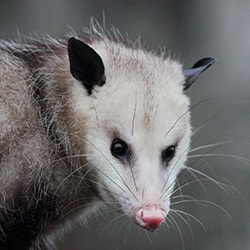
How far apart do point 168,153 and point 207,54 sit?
1.71 meters

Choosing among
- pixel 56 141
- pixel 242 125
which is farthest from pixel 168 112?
pixel 242 125

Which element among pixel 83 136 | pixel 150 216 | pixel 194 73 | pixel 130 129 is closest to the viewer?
pixel 150 216

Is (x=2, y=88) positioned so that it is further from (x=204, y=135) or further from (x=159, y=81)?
(x=204, y=135)

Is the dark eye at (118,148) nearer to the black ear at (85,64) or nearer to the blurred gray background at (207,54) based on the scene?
the black ear at (85,64)

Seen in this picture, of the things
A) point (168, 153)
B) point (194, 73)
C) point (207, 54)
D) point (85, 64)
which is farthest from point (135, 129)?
point (207, 54)

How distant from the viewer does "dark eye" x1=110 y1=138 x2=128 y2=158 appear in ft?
9.58

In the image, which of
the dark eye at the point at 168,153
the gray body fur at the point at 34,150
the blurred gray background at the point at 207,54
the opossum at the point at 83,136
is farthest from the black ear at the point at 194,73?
the blurred gray background at the point at 207,54

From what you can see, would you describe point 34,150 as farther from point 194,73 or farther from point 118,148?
point 194,73

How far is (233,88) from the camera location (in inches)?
181

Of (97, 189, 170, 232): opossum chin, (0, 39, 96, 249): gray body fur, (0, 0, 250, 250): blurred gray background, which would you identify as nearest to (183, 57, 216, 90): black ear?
(0, 39, 96, 249): gray body fur

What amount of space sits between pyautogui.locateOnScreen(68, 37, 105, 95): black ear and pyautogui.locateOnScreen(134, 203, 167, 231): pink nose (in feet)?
1.70

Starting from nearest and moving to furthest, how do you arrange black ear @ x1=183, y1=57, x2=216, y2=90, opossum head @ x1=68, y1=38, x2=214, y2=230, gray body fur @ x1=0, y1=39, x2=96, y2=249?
opossum head @ x1=68, y1=38, x2=214, y2=230 < gray body fur @ x1=0, y1=39, x2=96, y2=249 < black ear @ x1=183, y1=57, x2=216, y2=90

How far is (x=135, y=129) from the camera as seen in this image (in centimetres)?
292

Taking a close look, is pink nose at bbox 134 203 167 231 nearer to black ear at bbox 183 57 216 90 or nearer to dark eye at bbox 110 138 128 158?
dark eye at bbox 110 138 128 158
